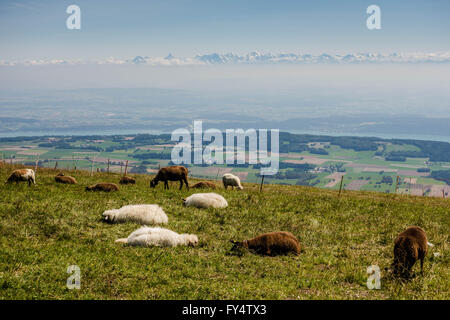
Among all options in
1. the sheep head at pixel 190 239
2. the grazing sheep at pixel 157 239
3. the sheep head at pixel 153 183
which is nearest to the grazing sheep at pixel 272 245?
the sheep head at pixel 190 239

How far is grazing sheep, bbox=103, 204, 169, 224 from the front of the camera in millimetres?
13875

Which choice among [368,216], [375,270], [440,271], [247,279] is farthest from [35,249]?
[368,216]

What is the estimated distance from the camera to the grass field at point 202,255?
26.0 feet

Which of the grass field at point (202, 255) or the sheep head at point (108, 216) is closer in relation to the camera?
the grass field at point (202, 255)

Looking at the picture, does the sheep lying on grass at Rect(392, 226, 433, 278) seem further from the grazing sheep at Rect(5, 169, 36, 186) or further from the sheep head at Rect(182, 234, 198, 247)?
the grazing sheep at Rect(5, 169, 36, 186)

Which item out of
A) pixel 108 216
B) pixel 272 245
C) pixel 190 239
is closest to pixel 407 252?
pixel 272 245

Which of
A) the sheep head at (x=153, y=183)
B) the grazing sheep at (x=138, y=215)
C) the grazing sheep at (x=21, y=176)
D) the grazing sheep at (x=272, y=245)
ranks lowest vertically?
the sheep head at (x=153, y=183)

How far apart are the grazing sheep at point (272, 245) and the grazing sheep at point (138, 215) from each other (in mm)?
3973

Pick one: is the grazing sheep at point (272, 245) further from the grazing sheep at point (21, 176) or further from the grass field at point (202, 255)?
the grazing sheep at point (21, 176)

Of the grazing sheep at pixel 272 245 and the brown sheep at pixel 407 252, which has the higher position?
the brown sheep at pixel 407 252

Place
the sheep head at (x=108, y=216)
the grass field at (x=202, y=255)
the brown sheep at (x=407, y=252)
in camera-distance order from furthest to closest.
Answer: the sheep head at (x=108, y=216) < the brown sheep at (x=407, y=252) < the grass field at (x=202, y=255)

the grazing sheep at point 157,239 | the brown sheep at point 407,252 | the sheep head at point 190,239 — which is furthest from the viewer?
the sheep head at point 190,239

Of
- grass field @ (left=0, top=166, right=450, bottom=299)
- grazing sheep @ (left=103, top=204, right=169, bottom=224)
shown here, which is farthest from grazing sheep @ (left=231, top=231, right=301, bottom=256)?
grazing sheep @ (left=103, top=204, right=169, bottom=224)

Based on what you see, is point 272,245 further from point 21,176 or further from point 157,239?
point 21,176
